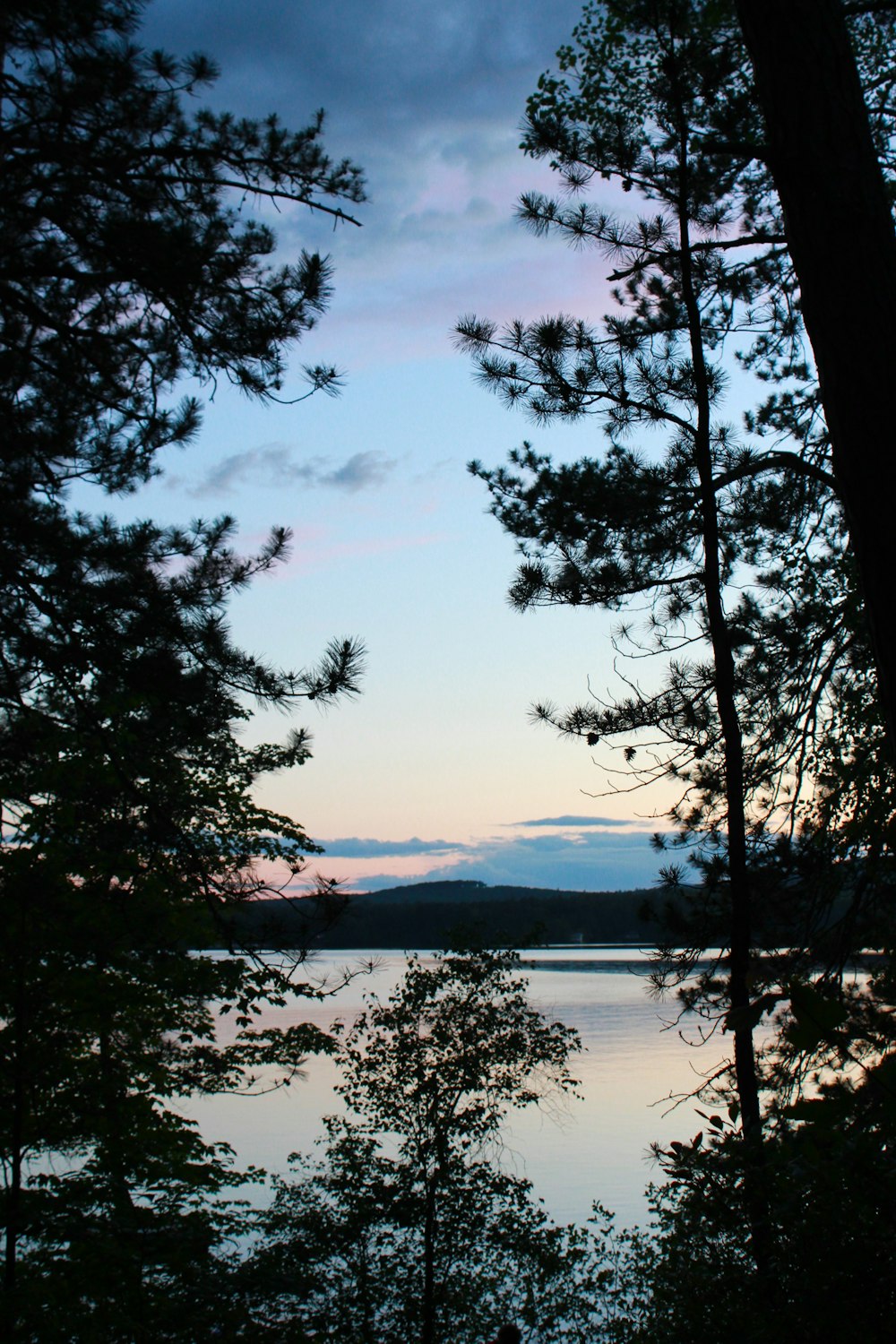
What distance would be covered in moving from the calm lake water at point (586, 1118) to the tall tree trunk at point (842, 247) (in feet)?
54.6

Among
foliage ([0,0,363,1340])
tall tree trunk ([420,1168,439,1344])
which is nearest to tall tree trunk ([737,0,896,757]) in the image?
foliage ([0,0,363,1340])

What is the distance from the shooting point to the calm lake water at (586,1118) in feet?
104

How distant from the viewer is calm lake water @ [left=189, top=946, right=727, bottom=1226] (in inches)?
1242

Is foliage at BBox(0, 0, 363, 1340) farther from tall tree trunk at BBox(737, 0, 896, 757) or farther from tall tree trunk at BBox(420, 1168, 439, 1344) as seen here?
tall tree trunk at BBox(420, 1168, 439, 1344)

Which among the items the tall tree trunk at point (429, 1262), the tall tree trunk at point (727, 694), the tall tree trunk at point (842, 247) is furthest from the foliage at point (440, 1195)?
the tall tree trunk at point (842, 247)

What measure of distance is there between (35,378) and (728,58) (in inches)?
179

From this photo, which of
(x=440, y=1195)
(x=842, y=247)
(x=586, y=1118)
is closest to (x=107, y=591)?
(x=842, y=247)

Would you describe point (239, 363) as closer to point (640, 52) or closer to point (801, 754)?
point (801, 754)

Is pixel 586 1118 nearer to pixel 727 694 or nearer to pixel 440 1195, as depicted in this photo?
pixel 440 1195

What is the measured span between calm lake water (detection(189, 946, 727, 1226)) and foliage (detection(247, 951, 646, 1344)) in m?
1.82

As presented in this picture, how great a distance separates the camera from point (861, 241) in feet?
8.11

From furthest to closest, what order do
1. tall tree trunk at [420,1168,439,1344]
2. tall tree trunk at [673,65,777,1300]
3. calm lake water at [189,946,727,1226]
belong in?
calm lake water at [189,946,727,1226] → tall tree trunk at [420,1168,439,1344] → tall tree trunk at [673,65,777,1300]

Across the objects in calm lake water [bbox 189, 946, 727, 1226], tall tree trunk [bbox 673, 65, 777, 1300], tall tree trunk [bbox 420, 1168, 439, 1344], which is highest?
tall tree trunk [bbox 673, 65, 777, 1300]

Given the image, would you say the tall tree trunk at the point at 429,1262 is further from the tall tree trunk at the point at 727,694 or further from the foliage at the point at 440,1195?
the tall tree trunk at the point at 727,694
